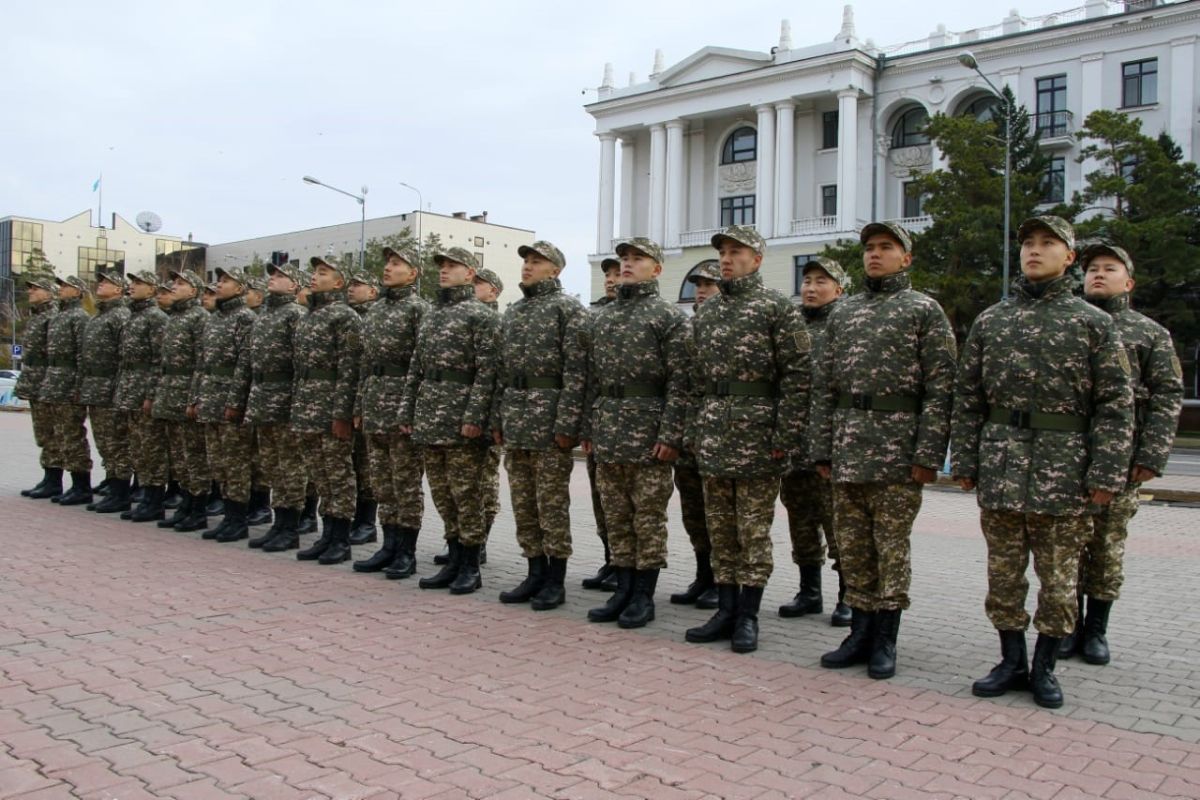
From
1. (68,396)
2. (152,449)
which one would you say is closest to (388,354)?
(152,449)

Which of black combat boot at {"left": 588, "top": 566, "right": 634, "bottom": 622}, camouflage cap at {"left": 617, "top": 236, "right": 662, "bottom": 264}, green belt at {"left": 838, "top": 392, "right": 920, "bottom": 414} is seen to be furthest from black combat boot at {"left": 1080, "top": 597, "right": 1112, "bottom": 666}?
camouflage cap at {"left": 617, "top": 236, "right": 662, "bottom": 264}

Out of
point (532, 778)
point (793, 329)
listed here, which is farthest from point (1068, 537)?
point (532, 778)

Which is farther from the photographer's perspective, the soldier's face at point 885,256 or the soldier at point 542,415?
the soldier at point 542,415

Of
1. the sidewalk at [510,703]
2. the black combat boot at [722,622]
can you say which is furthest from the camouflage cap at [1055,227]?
the black combat boot at [722,622]

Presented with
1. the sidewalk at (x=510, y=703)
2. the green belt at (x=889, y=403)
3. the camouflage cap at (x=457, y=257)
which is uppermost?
the camouflage cap at (x=457, y=257)

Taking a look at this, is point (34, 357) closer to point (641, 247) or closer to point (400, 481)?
point (400, 481)

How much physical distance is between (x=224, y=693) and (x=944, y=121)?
29.0 metres

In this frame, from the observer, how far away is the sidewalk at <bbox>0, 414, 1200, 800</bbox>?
3.60m

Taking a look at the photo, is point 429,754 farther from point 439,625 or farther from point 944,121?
point 944,121

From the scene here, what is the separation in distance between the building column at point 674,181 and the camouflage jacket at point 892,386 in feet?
147

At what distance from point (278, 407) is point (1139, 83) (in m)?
39.1

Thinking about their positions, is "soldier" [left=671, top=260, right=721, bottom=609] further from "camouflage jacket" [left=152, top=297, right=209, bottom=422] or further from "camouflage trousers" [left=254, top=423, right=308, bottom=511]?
"camouflage jacket" [left=152, top=297, right=209, bottom=422]

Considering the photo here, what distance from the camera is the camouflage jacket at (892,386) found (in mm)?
5031

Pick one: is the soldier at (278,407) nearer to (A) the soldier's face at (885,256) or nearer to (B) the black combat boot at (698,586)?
(B) the black combat boot at (698,586)
